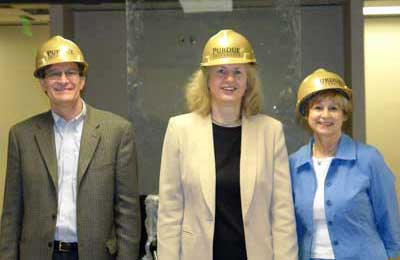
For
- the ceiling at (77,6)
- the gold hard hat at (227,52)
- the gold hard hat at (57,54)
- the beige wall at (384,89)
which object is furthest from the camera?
the beige wall at (384,89)

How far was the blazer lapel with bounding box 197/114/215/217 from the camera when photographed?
2.50m

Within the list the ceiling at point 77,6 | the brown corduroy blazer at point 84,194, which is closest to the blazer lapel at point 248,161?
the brown corduroy blazer at point 84,194

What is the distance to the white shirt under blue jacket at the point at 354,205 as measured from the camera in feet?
8.42

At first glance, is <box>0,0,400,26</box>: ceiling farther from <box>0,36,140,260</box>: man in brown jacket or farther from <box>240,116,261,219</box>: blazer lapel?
<box>240,116,261,219</box>: blazer lapel

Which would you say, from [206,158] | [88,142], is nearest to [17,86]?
[88,142]

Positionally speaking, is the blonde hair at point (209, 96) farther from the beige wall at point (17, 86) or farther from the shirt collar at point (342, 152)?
the beige wall at point (17, 86)

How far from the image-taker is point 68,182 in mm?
2691

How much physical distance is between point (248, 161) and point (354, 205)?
477mm

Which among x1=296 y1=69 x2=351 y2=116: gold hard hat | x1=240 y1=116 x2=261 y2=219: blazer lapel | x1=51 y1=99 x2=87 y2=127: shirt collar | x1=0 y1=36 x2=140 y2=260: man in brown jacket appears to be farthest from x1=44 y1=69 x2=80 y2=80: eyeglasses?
x1=296 y1=69 x2=351 y2=116: gold hard hat

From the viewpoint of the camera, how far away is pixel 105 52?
4695 millimetres

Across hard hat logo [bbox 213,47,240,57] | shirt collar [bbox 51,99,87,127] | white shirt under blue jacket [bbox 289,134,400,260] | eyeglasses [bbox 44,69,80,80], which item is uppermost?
hard hat logo [bbox 213,47,240,57]

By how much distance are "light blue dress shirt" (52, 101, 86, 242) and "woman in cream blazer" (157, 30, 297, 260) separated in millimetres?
386

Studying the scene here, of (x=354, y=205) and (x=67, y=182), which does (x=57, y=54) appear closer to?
(x=67, y=182)

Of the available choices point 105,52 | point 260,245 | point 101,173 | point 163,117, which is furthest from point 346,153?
point 105,52
